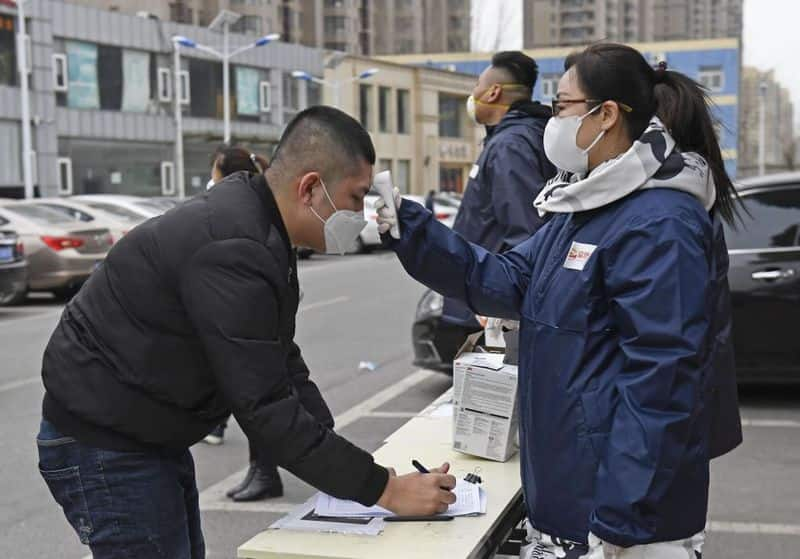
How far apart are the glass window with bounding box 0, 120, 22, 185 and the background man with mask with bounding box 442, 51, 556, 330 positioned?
3129 centimetres

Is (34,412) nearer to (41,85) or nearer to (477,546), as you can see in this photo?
(477,546)

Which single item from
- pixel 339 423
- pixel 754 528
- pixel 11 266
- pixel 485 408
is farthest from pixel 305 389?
pixel 11 266

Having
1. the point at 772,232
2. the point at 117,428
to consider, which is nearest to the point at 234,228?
the point at 117,428

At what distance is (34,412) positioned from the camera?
8.30 meters

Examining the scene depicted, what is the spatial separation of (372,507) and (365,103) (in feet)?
171

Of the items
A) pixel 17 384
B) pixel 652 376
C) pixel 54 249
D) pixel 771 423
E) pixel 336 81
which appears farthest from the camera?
pixel 336 81

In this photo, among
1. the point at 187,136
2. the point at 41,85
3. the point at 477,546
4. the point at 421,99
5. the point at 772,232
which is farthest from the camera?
the point at 421,99

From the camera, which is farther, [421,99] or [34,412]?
[421,99]

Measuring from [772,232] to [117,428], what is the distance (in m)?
6.19

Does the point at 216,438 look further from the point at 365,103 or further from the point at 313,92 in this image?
the point at 365,103

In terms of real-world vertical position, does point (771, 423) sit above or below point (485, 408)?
below

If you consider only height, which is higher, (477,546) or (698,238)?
(698,238)

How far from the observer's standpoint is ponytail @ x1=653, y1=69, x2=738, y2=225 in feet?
9.09

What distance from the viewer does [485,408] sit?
3.79 m
